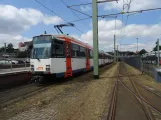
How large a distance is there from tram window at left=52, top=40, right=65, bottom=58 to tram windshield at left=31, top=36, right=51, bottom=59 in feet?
1.27

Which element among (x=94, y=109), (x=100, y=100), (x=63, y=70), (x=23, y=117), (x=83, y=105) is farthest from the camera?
(x=63, y=70)

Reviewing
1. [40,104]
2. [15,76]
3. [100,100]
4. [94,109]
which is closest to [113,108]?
[94,109]

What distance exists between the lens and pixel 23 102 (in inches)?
388

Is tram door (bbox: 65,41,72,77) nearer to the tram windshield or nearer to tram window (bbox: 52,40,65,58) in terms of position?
tram window (bbox: 52,40,65,58)

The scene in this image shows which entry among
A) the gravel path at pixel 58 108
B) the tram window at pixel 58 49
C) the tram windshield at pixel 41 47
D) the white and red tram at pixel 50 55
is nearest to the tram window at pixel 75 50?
the white and red tram at pixel 50 55

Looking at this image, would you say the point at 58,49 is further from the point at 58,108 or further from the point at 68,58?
the point at 58,108

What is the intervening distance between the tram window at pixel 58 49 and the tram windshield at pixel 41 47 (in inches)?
15.2

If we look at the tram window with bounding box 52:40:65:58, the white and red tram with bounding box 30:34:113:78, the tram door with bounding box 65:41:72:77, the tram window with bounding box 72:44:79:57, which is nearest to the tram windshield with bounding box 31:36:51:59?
the white and red tram with bounding box 30:34:113:78

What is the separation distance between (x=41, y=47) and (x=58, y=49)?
3.69 feet

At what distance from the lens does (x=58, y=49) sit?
640 inches

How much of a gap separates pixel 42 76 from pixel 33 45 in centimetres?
217

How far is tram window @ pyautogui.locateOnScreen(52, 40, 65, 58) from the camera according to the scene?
51.6 feet

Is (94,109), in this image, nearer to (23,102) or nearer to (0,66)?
(23,102)

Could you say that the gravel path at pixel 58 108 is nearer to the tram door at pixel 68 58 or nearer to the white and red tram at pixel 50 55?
the white and red tram at pixel 50 55
